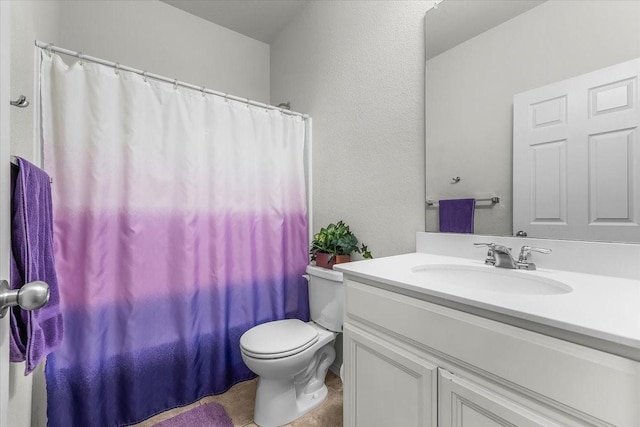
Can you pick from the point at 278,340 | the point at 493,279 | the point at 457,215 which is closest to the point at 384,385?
the point at 493,279

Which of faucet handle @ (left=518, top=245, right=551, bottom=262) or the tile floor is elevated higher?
faucet handle @ (left=518, top=245, right=551, bottom=262)

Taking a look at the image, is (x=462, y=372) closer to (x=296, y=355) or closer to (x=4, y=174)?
(x=296, y=355)

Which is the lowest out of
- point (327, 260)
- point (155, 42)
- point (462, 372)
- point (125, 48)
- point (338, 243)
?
point (462, 372)

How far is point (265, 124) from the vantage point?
6.12ft

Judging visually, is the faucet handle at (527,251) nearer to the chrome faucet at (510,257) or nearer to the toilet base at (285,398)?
the chrome faucet at (510,257)

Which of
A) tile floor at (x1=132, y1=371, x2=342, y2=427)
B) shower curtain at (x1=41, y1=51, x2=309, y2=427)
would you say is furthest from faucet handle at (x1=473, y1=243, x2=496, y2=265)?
shower curtain at (x1=41, y1=51, x2=309, y2=427)

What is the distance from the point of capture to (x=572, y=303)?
2.10ft

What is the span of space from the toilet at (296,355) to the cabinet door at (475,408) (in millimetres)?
777

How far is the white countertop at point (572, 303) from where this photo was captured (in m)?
0.51

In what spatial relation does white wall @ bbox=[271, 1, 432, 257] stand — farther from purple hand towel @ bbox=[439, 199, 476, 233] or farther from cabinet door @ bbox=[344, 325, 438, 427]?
cabinet door @ bbox=[344, 325, 438, 427]

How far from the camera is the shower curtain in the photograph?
1.27 m

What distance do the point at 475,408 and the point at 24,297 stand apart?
93 cm

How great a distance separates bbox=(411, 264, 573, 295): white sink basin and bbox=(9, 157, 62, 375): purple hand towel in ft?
3.89

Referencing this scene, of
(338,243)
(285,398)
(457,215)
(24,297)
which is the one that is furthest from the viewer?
(338,243)
